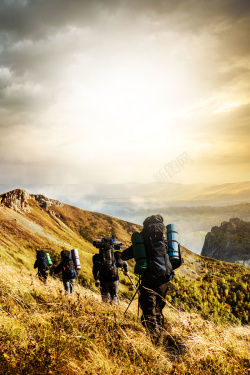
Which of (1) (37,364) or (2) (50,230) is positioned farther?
(2) (50,230)

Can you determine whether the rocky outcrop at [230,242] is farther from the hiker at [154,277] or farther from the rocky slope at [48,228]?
the hiker at [154,277]

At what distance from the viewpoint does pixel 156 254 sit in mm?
4379

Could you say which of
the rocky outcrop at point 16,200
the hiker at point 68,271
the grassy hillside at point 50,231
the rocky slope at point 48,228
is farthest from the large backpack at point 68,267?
the rocky outcrop at point 16,200

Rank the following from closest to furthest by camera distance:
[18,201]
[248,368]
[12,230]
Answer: [248,368] < [12,230] < [18,201]

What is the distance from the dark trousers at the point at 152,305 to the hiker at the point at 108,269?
9.27 ft

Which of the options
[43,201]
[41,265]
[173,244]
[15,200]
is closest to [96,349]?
[173,244]

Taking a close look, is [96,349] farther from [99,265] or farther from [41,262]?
[41,262]

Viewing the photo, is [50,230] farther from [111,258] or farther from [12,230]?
[111,258]

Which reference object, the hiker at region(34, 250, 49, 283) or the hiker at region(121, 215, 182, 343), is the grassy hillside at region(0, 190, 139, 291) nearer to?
the hiker at region(34, 250, 49, 283)

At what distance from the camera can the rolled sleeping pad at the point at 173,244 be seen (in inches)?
181

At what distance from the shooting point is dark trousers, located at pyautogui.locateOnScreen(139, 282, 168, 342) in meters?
4.07

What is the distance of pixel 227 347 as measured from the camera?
11.7 ft

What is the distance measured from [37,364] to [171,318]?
3.45m

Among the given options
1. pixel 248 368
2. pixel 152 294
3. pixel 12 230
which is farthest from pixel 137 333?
pixel 12 230
